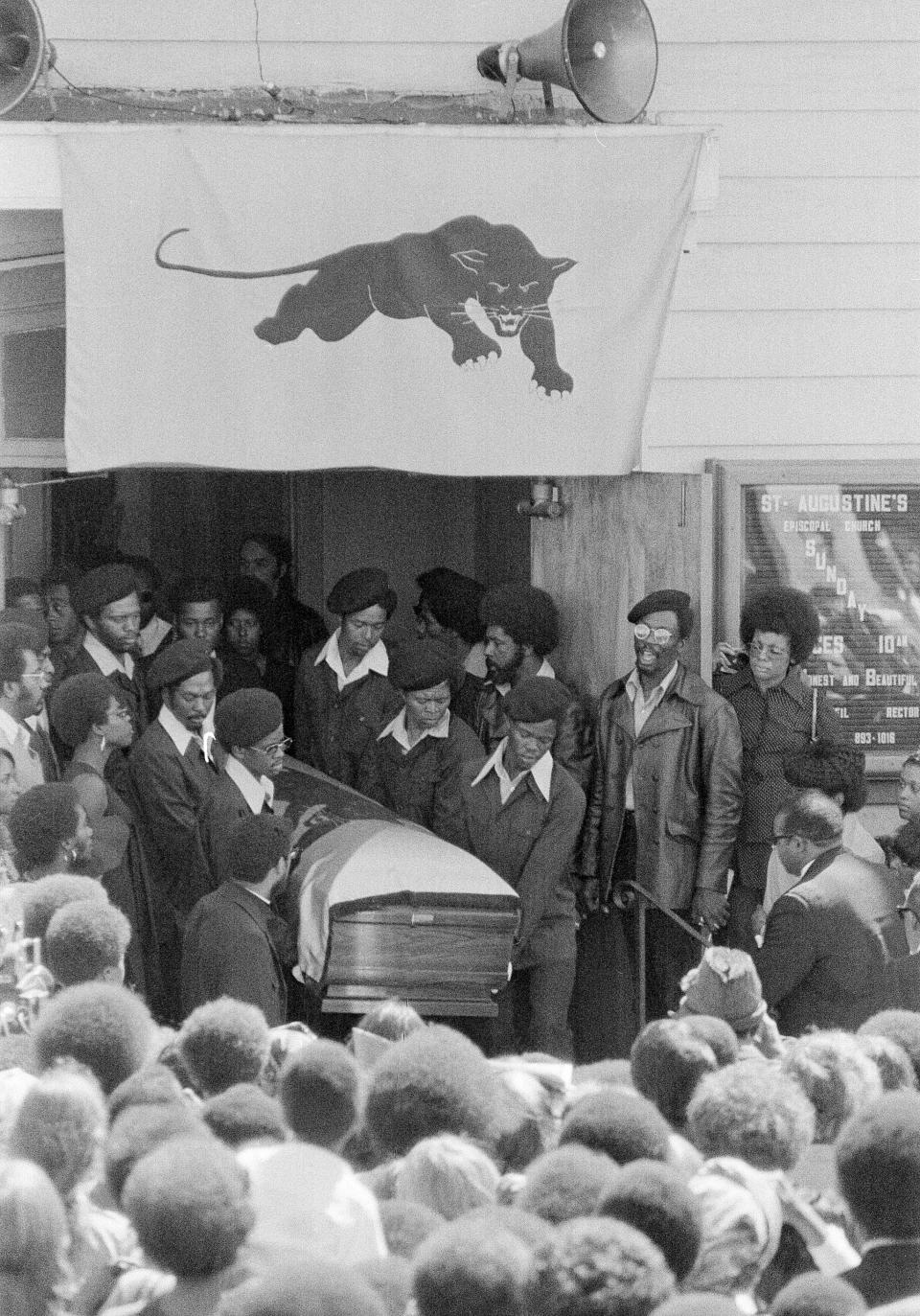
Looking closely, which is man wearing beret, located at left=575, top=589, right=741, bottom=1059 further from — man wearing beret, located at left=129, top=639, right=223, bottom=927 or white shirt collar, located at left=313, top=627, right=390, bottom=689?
man wearing beret, located at left=129, top=639, right=223, bottom=927

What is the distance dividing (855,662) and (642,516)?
1048 millimetres

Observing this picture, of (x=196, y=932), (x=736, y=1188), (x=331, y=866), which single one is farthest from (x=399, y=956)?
(x=736, y=1188)

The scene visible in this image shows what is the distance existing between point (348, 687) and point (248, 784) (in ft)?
4.59

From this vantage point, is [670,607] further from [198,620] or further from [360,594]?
[198,620]

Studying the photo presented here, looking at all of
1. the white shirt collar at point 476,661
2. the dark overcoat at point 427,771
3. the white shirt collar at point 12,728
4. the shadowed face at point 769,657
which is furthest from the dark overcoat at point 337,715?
the white shirt collar at point 12,728

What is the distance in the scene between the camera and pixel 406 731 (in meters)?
7.75

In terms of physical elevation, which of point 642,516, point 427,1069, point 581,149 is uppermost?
point 581,149

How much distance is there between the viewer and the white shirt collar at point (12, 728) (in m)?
7.02

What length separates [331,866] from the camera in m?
6.78

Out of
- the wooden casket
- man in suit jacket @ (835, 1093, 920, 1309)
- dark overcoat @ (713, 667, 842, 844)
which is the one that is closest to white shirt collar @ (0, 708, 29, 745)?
the wooden casket

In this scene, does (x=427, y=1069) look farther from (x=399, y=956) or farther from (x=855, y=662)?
(x=855, y=662)

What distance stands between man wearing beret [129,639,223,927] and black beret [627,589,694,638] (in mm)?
1553

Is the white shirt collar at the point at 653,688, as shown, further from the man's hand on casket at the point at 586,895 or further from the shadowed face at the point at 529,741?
the man's hand on casket at the point at 586,895

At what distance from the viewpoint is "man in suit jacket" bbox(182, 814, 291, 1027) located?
5.99 m
